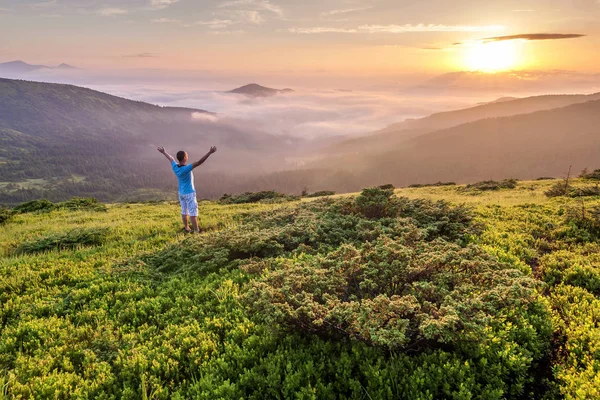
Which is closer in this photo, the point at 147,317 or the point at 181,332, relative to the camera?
the point at 181,332

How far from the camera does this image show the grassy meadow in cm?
446

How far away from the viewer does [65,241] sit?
1200cm

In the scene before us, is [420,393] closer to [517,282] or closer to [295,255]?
[517,282]

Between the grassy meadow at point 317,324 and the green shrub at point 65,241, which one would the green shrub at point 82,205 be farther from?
the grassy meadow at point 317,324

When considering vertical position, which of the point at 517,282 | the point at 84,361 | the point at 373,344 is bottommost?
the point at 84,361

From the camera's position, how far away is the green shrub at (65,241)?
11.5m

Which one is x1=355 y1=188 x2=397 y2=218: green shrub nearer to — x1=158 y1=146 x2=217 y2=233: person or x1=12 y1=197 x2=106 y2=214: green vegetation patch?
x1=158 y1=146 x2=217 y2=233: person

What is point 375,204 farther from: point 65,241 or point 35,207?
point 35,207

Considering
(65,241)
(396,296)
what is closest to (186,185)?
(65,241)

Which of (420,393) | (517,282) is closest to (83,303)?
(420,393)

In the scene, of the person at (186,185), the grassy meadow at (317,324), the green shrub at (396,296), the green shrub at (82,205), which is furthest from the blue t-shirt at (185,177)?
the green shrub at (82,205)

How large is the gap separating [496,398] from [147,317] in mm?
6005

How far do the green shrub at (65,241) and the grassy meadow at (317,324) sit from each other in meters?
2.31

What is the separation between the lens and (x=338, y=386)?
4.51m
